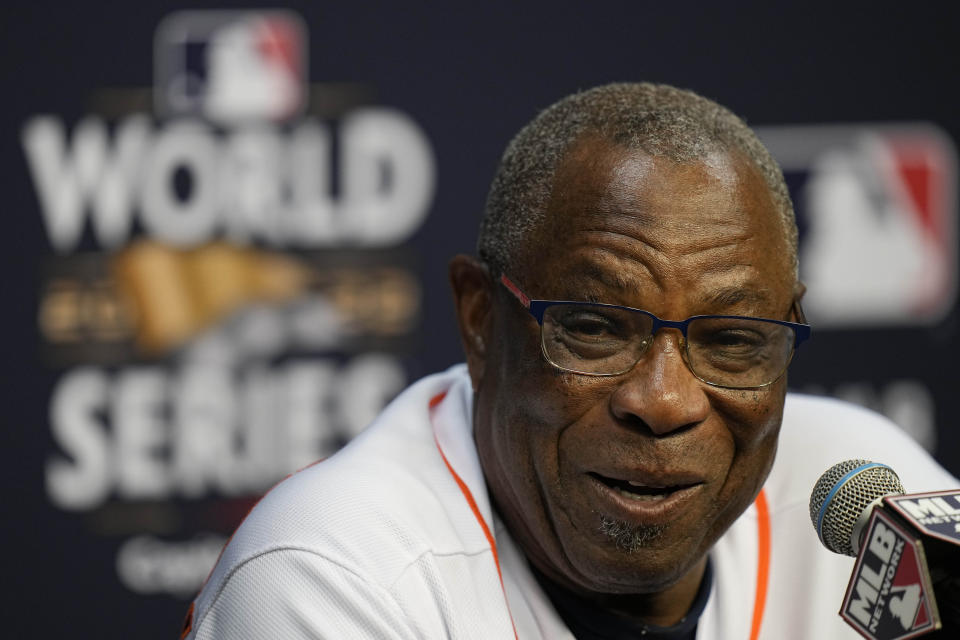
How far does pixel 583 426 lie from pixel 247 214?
1994 millimetres

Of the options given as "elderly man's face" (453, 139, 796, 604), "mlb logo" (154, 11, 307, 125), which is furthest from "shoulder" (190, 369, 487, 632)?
"mlb logo" (154, 11, 307, 125)

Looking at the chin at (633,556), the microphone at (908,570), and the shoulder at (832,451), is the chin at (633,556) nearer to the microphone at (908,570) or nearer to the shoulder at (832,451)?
the microphone at (908,570)

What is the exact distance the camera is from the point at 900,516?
87cm

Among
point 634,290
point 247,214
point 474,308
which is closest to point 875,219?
point 247,214

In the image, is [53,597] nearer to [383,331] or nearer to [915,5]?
[383,331]

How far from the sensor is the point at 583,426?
48.1 inches

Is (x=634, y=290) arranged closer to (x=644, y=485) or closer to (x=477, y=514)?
(x=644, y=485)

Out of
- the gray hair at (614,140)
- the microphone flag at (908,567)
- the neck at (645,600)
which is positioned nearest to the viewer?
the microphone flag at (908,567)

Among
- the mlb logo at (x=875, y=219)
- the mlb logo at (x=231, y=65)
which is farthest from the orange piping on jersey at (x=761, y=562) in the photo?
the mlb logo at (x=231, y=65)

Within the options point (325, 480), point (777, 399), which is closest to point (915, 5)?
point (777, 399)

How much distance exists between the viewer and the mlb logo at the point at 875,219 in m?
3.15

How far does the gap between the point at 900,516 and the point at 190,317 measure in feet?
8.15

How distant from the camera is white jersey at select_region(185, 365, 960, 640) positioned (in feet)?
3.96

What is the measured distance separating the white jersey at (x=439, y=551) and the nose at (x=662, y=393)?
0.29m
